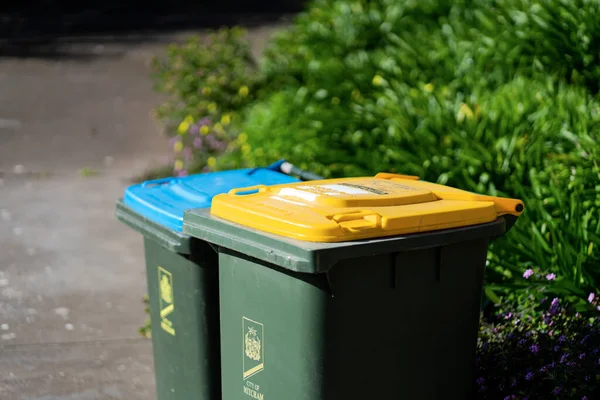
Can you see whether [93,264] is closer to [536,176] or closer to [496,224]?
[536,176]

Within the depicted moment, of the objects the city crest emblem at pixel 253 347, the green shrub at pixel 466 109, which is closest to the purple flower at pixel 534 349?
the green shrub at pixel 466 109

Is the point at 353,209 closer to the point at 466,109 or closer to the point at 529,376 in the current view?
the point at 529,376

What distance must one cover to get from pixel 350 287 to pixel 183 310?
37.9 inches

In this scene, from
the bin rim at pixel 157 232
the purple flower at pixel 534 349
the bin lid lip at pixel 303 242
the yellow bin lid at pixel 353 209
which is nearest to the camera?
the bin lid lip at pixel 303 242

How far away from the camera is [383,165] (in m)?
6.02

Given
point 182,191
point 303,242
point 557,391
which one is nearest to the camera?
point 303,242

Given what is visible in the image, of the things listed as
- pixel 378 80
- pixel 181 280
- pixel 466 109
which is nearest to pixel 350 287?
pixel 181 280

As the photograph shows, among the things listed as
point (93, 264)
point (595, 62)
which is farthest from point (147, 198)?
point (595, 62)

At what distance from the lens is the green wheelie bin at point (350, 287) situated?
10.1 feet

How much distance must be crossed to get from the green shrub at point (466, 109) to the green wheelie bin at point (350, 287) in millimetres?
1070

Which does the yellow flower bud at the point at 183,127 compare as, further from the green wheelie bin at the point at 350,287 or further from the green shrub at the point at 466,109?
the green wheelie bin at the point at 350,287

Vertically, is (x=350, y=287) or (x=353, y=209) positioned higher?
(x=353, y=209)

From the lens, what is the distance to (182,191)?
12.9ft

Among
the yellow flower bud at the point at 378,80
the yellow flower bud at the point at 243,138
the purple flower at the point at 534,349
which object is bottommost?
the purple flower at the point at 534,349
